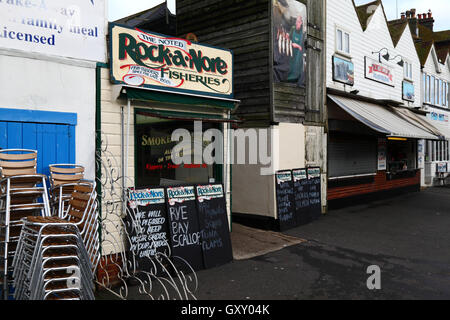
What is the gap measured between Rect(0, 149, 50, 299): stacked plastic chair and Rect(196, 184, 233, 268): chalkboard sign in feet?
8.51

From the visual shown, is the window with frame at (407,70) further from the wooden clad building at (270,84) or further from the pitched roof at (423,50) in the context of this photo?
the wooden clad building at (270,84)

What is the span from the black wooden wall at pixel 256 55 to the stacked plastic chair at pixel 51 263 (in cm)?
621

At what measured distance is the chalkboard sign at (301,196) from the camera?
9688 mm

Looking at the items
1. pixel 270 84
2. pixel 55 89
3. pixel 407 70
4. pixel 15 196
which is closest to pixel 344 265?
pixel 270 84

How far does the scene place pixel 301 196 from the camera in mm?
9852

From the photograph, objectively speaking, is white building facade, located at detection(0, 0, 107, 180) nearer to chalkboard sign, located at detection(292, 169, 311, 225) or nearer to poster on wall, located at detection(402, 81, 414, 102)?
chalkboard sign, located at detection(292, 169, 311, 225)

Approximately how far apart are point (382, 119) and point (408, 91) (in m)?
6.03

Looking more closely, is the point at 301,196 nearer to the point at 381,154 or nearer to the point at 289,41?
the point at 289,41

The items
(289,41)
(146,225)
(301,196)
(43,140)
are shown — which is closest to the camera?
(43,140)

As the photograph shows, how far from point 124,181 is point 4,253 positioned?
212cm

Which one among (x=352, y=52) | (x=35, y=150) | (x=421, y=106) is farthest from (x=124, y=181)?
(x=421, y=106)

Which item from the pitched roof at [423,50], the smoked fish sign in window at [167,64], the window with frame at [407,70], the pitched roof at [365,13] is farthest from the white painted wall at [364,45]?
the smoked fish sign in window at [167,64]

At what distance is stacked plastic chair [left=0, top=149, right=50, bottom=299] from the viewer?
14.3 ft

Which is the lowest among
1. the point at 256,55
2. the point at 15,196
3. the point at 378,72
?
the point at 15,196
